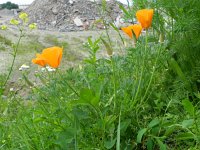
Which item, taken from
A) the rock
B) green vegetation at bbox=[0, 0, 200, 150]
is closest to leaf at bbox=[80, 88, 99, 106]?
green vegetation at bbox=[0, 0, 200, 150]

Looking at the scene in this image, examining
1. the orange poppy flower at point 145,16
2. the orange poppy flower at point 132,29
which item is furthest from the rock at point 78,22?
the orange poppy flower at point 145,16

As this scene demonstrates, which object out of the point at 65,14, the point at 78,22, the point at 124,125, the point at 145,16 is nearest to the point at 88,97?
the point at 124,125

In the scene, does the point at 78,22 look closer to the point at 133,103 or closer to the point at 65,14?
the point at 65,14

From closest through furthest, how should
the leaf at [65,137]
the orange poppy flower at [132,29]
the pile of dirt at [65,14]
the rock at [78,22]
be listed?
the leaf at [65,137], the orange poppy flower at [132,29], the rock at [78,22], the pile of dirt at [65,14]

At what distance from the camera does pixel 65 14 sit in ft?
35.2

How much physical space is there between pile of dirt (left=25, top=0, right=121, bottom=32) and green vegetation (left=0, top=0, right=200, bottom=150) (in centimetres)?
767

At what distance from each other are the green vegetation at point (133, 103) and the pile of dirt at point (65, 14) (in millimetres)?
7670

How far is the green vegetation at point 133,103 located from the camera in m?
1.63

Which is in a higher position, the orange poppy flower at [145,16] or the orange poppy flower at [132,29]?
the orange poppy flower at [145,16]

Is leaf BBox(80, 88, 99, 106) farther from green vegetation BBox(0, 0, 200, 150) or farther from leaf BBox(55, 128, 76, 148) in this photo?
leaf BBox(55, 128, 76, 148)

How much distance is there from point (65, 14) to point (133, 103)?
925 cm

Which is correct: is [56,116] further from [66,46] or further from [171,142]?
[66,46]

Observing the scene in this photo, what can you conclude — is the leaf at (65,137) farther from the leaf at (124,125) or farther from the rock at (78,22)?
the rock at (78,22)

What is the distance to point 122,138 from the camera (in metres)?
1.72
